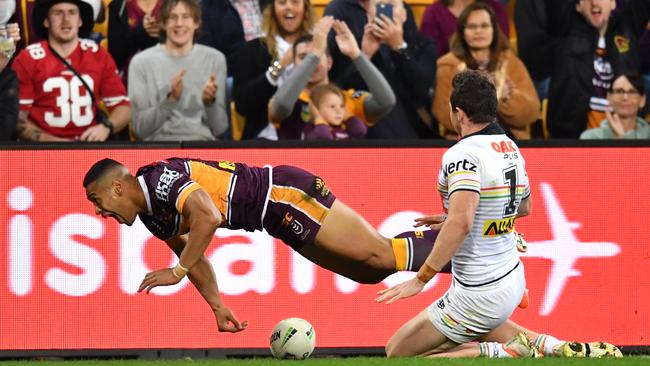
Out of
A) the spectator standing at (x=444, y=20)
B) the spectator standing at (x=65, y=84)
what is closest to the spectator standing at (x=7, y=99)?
the spectator standing at (x=65, y=84)

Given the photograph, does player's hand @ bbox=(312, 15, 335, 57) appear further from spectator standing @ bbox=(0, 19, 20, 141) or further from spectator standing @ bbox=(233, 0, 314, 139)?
spectator standing @ bbox=(0, 19, 20, 141)

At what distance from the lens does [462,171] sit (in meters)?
7.86

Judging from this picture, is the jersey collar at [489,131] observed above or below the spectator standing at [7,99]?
above

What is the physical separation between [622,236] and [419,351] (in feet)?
11.0

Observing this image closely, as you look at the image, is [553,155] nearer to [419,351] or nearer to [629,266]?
[629,266]

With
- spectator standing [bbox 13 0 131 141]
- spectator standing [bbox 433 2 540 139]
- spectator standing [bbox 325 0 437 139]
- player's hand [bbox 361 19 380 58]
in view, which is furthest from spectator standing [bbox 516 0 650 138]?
spectator standing [bbox 13 0 131 141]

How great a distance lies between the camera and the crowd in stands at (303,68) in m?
12.1

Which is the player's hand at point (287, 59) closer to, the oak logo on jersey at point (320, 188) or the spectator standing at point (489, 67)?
the spectator standing at point (489, 67)

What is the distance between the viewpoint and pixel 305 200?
932 cm

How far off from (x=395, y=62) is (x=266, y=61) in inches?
50.2

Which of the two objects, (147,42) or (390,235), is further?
(147,42)

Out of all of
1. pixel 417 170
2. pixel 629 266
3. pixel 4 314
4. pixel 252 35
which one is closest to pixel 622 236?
pixel 629 266

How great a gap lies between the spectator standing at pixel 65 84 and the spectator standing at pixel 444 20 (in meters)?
3.22

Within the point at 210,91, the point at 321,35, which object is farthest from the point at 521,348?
the point at 210,91
